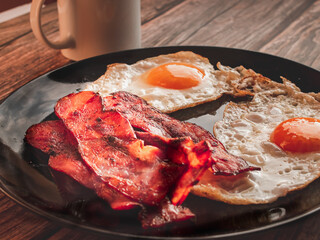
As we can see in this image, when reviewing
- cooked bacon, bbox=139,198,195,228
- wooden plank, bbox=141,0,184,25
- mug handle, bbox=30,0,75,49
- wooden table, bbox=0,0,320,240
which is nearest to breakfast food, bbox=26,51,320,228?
cooked bacon, bbox=139,198,195,228

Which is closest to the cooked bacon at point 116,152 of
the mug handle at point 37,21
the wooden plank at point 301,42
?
the mug handle at point 37,21

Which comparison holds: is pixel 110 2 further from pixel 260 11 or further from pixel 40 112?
pixel 260 11

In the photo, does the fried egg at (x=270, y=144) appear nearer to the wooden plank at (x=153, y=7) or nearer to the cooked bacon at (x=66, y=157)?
the cooked bacon at (x=66, y=157)

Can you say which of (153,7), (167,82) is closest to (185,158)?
(167,82)

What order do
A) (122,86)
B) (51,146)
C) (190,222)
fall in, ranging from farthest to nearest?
(122,86) → (51,146) → (190,222)

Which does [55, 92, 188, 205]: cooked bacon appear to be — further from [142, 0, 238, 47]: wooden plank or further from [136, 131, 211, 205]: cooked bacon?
[142, 0, 238, 47]: wooden plank

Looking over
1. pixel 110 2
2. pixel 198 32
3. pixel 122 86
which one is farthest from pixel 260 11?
pixel 122 86

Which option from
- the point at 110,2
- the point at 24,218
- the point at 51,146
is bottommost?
the point at 24,218
